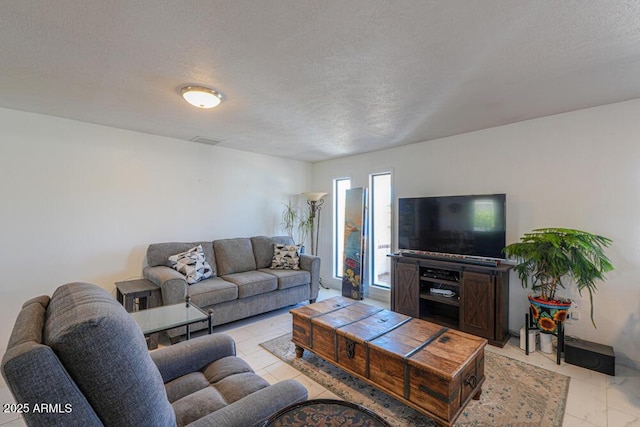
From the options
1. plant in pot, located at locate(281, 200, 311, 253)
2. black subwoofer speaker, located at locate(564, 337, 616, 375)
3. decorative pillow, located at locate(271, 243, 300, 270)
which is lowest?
black subwoofer speaker, located at locate(564, 337, 616, 375)

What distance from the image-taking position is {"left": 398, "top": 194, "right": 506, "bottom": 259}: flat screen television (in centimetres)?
309

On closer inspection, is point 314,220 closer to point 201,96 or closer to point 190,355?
point 201,96

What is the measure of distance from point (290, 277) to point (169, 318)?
5.74 ft

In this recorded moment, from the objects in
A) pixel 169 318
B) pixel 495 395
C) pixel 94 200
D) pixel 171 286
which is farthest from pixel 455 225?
pixel 94 200

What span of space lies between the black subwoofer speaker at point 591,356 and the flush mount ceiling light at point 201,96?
386 centimetres

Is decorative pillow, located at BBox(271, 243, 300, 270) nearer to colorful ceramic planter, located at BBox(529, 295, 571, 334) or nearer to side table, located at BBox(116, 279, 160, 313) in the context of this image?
side table, located at BBox(116, 279, 160, 313)

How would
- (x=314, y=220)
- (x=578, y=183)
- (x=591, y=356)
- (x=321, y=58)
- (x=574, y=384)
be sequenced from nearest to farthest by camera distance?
1. (x=321, y=58)
2. (x=574, y=384)
3. (x=591, y=356)
4. (x=578, y=183)
5. (x=314, y=220)

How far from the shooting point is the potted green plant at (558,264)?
2486 millimetres

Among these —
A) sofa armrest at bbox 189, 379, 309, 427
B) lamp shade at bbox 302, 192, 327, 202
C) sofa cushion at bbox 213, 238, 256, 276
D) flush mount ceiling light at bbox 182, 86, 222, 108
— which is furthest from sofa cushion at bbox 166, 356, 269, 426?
lamp shade at bbox 302, 192, 327, 202

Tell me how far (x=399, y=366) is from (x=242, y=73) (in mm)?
2356

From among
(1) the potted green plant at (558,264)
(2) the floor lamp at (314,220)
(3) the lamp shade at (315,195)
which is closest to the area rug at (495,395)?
(1) the potted green plant at (558,264)

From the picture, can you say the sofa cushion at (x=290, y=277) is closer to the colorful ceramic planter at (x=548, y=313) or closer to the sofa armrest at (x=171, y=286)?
the sofa armrest at (x=171, y=286)

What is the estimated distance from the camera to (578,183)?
2795mm

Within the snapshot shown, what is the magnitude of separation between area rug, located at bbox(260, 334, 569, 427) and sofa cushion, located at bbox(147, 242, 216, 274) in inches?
72.5
